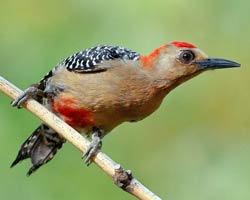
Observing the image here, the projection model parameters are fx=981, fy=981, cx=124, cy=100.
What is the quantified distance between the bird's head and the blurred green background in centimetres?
99

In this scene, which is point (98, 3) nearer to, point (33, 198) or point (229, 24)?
point (229, 24)

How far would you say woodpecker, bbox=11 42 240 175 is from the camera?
706 centimetres

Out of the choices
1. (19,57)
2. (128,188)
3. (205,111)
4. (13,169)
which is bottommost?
(128,188)

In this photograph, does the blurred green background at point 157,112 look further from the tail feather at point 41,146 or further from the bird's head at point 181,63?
the bird's head at point 181,63

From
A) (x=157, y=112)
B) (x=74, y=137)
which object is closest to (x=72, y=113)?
(x=74, y=137)

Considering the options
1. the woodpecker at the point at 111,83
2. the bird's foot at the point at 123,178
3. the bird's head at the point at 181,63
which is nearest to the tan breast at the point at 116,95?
the woodpecker at the point at 111,83

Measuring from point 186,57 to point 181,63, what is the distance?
56 millimetres

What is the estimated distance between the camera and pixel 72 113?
7.26 metres

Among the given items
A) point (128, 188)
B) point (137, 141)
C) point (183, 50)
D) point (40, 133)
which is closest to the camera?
point (128, 188)

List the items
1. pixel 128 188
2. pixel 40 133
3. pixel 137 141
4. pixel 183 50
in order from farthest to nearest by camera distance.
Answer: pixel 137 141, pixel 40 133, pixel 183 50, pixel 128 188

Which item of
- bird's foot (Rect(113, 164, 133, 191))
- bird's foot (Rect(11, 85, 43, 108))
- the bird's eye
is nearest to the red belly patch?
bird's foot (Rect(11, 85, 43, 108))

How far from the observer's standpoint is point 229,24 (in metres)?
8.50

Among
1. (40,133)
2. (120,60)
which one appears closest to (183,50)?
(120,60)

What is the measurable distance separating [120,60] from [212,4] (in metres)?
1.52
